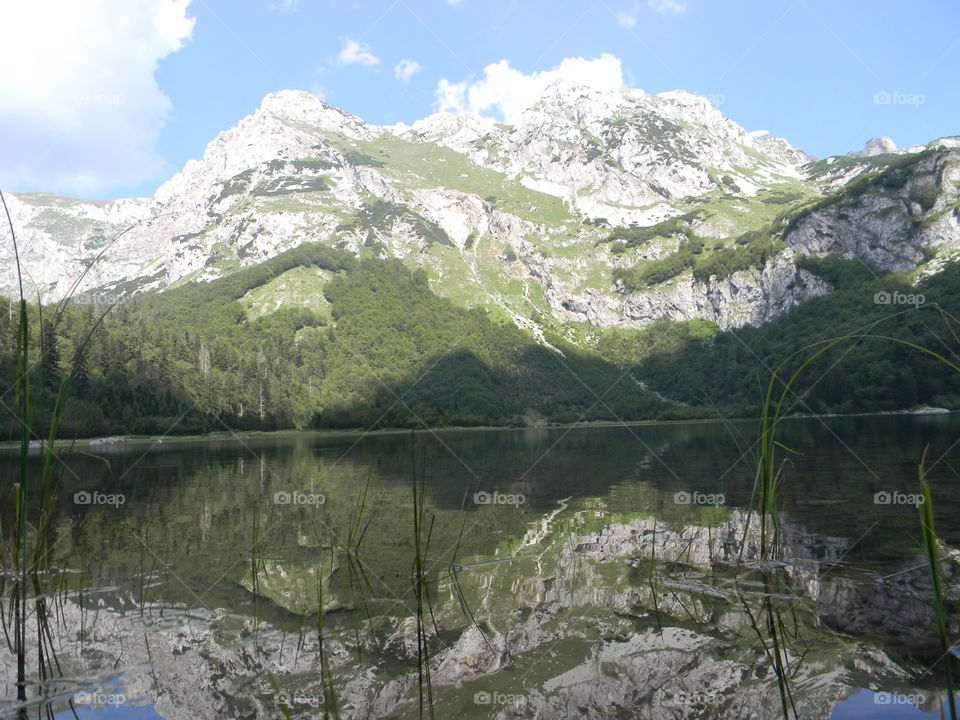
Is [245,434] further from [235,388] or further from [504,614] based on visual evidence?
[504,614]

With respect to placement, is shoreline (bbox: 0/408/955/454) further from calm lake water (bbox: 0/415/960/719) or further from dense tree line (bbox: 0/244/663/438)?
calm lake water (bbox: 0/415/960/719)

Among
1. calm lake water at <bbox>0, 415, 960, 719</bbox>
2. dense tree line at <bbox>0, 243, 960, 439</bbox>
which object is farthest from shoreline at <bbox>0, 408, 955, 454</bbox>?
calm lake water at <bbox>0, 415, 960, 719</bbox>

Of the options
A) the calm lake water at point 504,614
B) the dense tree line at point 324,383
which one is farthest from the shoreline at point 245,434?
the calm lake water at point 504,614

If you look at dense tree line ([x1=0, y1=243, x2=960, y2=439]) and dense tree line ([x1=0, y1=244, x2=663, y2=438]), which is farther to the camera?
dense tree line ([x1=0, y1=243, x2=960, y2=439])

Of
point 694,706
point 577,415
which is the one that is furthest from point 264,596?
point 577,415

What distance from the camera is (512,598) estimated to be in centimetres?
946

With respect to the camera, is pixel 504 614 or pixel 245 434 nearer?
pixel 504 614

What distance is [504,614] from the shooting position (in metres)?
8.70

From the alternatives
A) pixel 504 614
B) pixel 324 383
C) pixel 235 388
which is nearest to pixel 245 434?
pixel 235 388

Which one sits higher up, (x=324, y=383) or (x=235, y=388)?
(x=324, y=383)

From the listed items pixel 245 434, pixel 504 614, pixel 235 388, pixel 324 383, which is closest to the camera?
pixel 504 614

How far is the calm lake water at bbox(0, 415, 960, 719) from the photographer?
240 inches

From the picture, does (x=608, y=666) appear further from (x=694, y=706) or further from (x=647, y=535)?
(x=647, y=535)

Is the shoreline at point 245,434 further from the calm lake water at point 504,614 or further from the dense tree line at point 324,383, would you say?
the calm lake water at point 504,614
